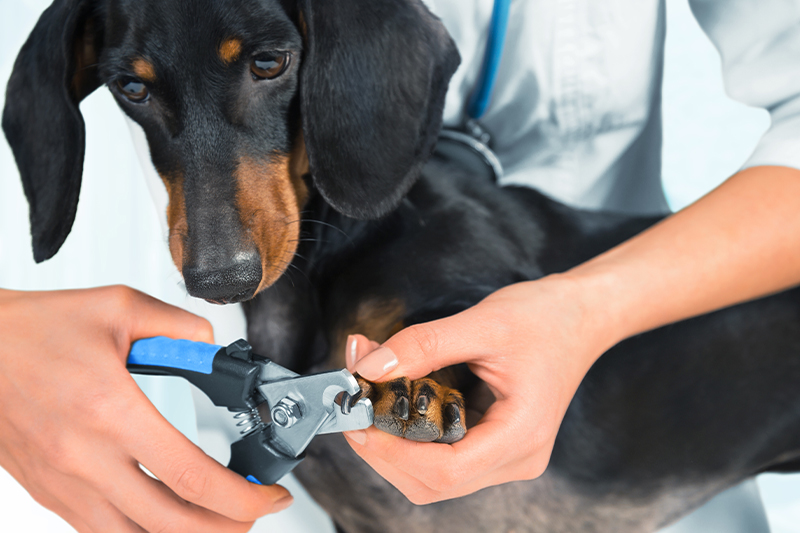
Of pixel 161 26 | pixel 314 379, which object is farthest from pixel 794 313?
pixel 161 26

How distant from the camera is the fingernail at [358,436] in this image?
0.68 m

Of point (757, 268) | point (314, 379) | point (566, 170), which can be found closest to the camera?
point (314, 379)

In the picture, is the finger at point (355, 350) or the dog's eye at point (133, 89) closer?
the finger at point (355, 350)

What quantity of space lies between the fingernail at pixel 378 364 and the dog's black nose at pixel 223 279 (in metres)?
0.22

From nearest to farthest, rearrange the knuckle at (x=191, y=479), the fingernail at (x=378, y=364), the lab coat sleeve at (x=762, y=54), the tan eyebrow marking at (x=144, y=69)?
the fingernail at (x=378, y=364) < the knuckle at (x=191, y=479) < the tan eyebrow marking at (x=144, y=69) < the lab coat sleeve at (x=762, y=54)

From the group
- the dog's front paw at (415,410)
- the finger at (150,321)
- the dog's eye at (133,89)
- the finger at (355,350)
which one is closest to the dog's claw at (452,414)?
the dog's front paw at (415,410)

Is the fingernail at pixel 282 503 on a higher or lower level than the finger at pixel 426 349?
lower

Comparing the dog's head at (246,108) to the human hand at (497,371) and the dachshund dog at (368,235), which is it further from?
the human hand at (497,371)

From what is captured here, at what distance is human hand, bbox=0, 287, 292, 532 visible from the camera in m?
0.77

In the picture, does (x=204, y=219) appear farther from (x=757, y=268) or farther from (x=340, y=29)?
(x=757, y=268)

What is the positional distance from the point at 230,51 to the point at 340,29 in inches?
6.3

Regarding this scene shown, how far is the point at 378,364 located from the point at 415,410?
0.07 meters

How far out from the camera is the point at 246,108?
35.2 inches

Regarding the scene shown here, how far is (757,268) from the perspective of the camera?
3.15ft
